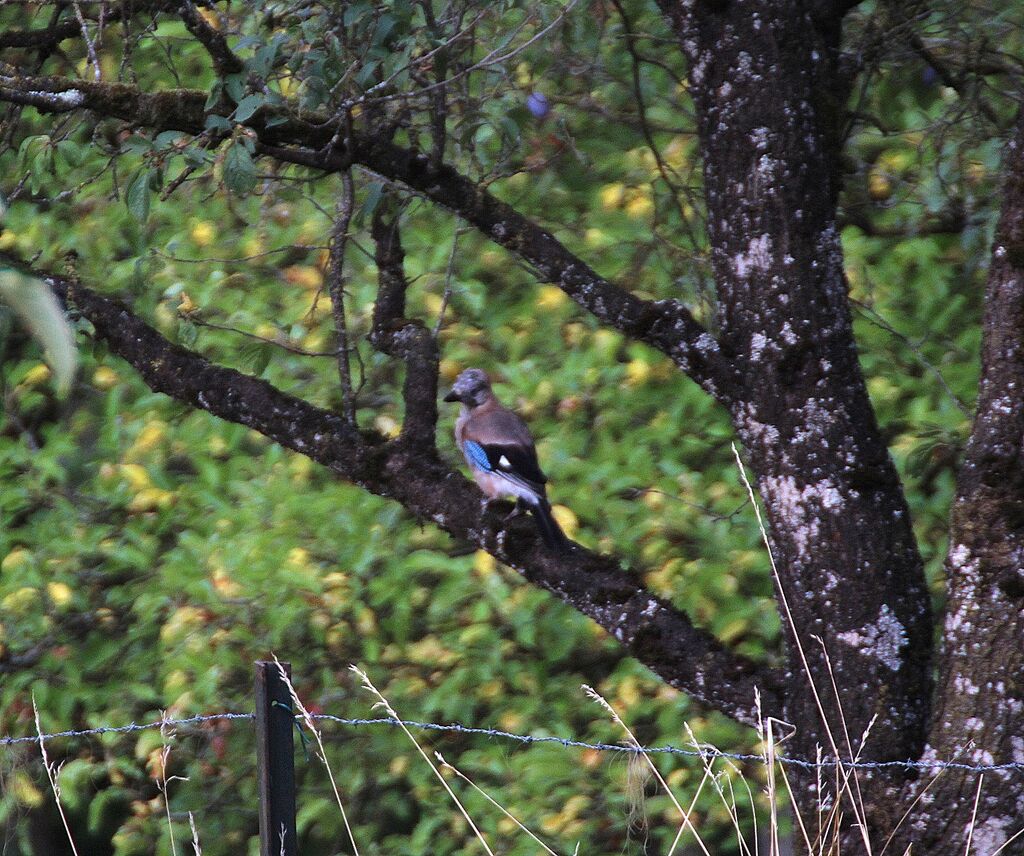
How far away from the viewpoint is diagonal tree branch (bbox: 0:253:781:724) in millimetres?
3697

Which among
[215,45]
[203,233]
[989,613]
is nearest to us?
[989,613]

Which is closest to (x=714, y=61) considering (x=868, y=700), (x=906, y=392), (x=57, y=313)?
(x=868, y=700)

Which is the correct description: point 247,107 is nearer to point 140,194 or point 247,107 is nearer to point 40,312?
point 140,194

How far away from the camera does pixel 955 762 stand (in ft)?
10.7

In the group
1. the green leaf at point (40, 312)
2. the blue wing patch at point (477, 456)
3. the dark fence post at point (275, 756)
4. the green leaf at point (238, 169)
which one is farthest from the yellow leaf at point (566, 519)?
the green leaf at point (40, 312)

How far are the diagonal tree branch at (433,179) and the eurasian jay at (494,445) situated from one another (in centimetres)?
76

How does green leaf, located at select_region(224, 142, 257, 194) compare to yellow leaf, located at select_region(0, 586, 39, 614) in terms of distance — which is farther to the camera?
yellow leaf, located at select_region(0, 586, 39, 614)

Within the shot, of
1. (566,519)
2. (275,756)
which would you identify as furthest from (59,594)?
(275,756)

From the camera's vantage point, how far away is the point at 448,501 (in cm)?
398

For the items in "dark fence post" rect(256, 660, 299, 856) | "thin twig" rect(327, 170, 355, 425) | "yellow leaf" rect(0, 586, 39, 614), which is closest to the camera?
"dark fence post" rect(256, 660, 299, 856)

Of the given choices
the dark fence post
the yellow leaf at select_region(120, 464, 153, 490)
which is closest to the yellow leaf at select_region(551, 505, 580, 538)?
the yellow leaf at select_region(120, 464, 153, 490)

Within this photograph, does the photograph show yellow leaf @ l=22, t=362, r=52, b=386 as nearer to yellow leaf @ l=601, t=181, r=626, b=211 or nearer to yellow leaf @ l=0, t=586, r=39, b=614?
yellow leaf @ l=0, t=586, r=39, b=614

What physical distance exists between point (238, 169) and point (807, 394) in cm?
148

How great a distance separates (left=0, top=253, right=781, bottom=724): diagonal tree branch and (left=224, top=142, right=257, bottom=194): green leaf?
526 mm
